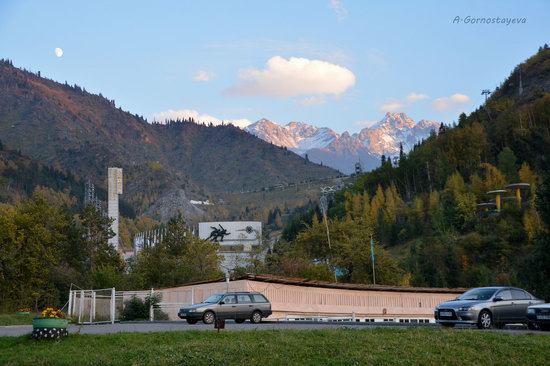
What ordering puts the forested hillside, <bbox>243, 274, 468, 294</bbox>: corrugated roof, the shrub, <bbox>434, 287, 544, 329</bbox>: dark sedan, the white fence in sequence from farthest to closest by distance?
the forested hillside, <bbox>243, 274, 468, 294</bbox>: corrugated roof, the shrub, the white fence, <bbox>434, 287, 544, 329</bbox>: dark sedan

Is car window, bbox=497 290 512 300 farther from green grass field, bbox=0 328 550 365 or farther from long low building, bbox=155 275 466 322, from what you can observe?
long low building, bbox=155 275 466 322

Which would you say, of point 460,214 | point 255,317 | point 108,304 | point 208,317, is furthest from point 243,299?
point 460,214

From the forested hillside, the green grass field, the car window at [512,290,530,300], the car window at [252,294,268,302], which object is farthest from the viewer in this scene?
the forested hillside

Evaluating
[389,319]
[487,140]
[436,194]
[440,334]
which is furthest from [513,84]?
[440,334]

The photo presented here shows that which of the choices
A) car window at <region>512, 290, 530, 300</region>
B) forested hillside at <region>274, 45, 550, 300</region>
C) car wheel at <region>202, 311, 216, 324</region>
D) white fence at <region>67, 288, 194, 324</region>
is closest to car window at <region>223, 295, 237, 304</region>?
car wheel at <region>202, 311, 216, 324</region>

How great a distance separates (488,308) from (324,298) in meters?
25.0

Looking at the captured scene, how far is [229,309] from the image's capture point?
33.8 m

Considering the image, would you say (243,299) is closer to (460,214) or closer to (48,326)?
(48,326)

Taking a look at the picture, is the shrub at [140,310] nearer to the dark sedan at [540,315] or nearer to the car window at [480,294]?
the car window at [480,294]

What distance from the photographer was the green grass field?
57.9ft

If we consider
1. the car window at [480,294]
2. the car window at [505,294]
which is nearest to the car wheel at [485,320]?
the car window at [480,294]

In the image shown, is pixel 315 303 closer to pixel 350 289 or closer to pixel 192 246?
pixel 350 289

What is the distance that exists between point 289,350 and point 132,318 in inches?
1052

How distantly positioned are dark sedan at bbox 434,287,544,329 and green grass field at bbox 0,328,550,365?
14.6ft
